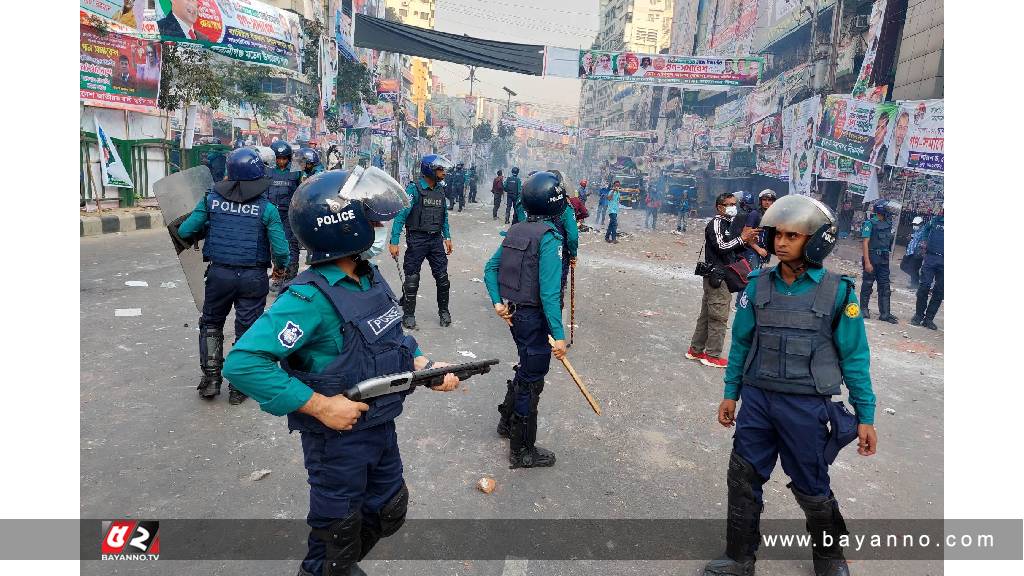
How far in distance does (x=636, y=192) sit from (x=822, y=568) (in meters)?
29.6

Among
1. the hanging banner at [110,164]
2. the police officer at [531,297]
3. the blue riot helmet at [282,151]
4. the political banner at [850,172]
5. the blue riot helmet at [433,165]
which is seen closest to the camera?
the police officer at [531,297]

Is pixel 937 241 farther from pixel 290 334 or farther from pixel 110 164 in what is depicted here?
pixel 110 164

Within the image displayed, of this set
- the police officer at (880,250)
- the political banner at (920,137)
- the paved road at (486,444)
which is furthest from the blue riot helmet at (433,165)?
the political banner at (920,137)

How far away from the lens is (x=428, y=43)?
18359mm

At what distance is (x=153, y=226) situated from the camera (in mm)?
12930

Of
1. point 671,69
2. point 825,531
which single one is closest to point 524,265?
point 825,531

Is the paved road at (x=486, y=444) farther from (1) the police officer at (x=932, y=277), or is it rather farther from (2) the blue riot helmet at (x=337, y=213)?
(1) the police officer at (x=932, y=277)

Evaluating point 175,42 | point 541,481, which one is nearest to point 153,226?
point 175,42

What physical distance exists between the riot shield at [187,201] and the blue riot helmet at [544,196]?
306 cm

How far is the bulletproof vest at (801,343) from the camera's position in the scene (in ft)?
8.59

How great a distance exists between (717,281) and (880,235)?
15.6ft

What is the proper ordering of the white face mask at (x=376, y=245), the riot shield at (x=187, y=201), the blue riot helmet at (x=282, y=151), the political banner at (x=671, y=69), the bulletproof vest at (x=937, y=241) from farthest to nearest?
the political banner at (x=671, y=69)
the bulletproof vest at (x=937, y=241)
the blue riot helmet at (x=282, y=151)
the riot shield at (x=187, y=201)
the white face mask at (x=376, y=245)

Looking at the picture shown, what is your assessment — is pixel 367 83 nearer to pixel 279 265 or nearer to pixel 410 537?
pixel 279 265

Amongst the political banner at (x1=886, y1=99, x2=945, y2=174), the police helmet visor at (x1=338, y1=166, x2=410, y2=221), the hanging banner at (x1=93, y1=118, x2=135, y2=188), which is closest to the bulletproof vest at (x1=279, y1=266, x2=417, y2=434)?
the police helmet visor at (x1=338, y1=166, x2=410, y2=221)
